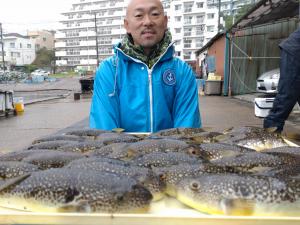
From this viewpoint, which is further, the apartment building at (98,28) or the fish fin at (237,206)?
the apartment building at (98,28)

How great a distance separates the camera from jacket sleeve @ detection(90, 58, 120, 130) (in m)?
3.42

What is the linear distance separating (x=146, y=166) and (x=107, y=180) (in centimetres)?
42

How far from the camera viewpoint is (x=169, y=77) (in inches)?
135

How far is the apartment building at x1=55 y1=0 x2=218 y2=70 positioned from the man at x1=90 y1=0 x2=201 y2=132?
8808 centimetres

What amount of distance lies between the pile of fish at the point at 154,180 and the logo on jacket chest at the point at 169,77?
1.15m

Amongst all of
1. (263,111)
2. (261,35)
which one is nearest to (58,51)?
(261,35)

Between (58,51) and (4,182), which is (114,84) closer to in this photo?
(4,182)

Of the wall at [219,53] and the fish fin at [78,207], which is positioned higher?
the wall at [219,53]

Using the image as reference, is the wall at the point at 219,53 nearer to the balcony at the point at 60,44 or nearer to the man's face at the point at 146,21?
the man's face at the point at 146,21

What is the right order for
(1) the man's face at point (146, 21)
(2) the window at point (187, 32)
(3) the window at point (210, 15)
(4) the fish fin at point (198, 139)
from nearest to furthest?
(4) the fish fin at point (198, 139) < (1) the man's face at point (146, 21) < (3) the window at point (210, 15) < (2) the window at point (187, 32)

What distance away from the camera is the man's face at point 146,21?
3162 mm

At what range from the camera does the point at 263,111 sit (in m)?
6.61

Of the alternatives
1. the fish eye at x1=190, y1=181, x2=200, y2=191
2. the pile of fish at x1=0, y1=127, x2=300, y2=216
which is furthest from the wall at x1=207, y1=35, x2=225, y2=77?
the fish eye at x1=190, y1=181, x2=200, y2=191

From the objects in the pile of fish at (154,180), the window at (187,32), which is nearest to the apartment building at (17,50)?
the window at (187,32)
